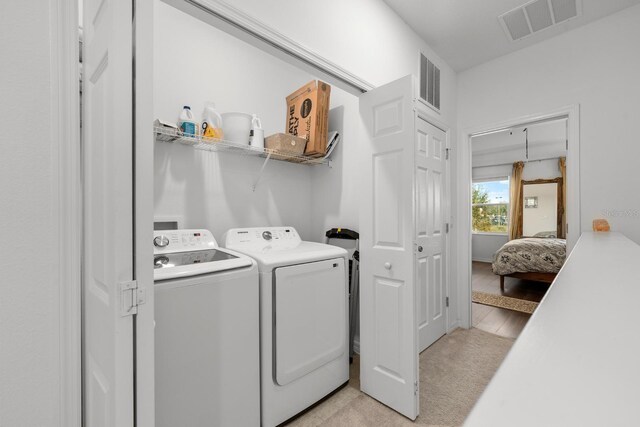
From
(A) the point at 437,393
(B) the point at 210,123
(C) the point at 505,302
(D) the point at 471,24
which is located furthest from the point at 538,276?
(B) the point at 210,123

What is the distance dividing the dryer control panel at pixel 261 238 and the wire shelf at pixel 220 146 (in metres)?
0.61

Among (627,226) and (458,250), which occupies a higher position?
(627,226)

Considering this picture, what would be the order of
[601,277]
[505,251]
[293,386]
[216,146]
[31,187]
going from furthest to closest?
[505,251] < [216,146] < [293,386] < [31,187] < [601,277]

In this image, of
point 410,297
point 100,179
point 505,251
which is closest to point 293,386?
point 410,297

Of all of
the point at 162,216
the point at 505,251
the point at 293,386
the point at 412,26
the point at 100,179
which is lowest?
the point at 293,386

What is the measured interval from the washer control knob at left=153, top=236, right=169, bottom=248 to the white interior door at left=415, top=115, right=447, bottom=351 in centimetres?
193

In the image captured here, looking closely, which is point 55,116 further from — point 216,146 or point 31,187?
point 216,146

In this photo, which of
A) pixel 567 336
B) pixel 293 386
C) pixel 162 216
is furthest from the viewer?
pixel 162 216

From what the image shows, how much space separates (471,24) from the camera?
235cm

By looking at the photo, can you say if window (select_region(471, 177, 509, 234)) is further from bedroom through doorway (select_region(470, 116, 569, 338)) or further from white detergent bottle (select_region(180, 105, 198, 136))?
white detergent bottle (select_region(180, 105, 198, 136))

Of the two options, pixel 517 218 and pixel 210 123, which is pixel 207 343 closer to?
pixel 210 123

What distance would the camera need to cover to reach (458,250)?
3059mm

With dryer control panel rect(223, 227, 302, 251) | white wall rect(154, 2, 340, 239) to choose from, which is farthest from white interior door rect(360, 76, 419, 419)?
white wall rect(154, 2, 340, 239)

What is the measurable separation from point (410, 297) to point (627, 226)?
1.98 m
